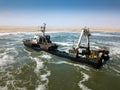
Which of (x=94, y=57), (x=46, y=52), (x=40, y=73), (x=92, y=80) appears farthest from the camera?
(x=46, y=52)

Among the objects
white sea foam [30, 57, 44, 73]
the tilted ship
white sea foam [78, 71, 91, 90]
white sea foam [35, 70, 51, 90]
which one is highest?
the tilted ship

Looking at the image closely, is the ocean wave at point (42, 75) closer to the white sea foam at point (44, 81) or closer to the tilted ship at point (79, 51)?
the white sea foam at point (44, 81)

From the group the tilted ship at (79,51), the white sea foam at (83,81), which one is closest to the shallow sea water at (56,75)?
the white sea foam at (83,81)

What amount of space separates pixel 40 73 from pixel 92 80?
10.7 m

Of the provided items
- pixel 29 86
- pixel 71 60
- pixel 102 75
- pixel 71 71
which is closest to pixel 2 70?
pixel 29 86

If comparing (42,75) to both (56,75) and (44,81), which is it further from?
(44,81)

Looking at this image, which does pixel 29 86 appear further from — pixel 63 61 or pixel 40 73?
pixel 63 61

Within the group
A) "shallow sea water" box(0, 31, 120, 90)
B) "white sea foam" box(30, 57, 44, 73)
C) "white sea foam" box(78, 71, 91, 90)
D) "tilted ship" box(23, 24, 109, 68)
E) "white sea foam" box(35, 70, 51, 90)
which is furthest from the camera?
"tilted ship" box(23, 24, 109, 68)

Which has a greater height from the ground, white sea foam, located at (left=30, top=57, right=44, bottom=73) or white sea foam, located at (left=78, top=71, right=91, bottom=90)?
white sea foam, located at (left=30, top=57, right=44, bottom=73)

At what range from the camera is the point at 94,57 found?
40.4 metres

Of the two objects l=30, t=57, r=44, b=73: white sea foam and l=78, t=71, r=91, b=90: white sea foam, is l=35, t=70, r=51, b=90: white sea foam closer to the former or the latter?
l=30, t=57, r=44, b=73: white sea foam

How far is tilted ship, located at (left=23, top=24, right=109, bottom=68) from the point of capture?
39.3 metres

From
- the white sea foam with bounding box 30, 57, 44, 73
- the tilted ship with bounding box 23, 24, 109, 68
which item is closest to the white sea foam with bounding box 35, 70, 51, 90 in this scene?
the white sea foam with bounding box 30, 57, 44, 73

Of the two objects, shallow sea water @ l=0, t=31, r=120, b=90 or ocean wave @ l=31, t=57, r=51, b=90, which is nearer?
ocean wave @ l=31, t=57, r=51, b=90
